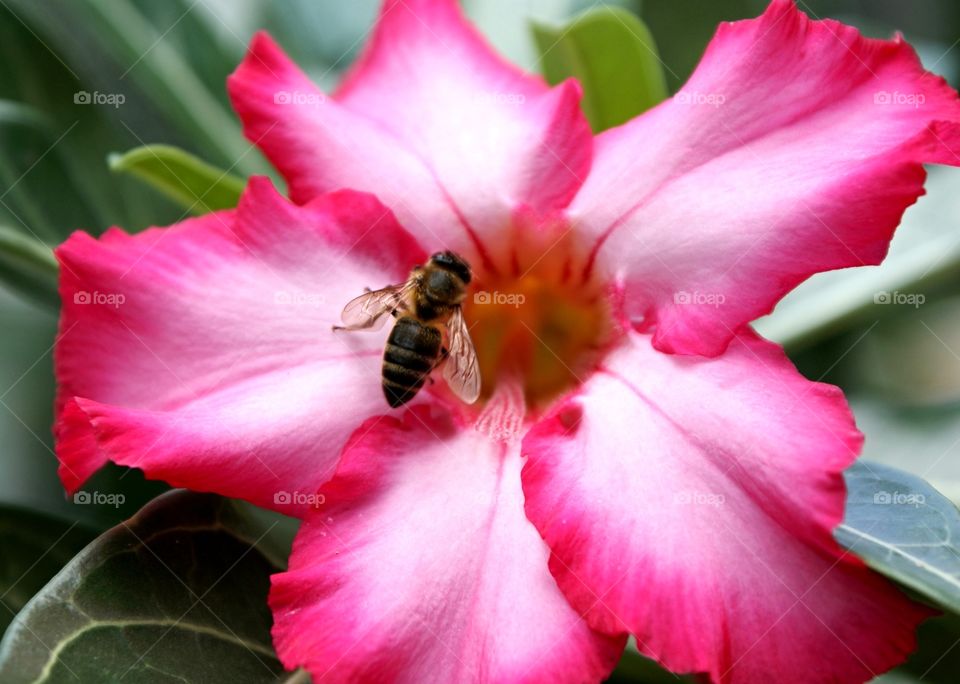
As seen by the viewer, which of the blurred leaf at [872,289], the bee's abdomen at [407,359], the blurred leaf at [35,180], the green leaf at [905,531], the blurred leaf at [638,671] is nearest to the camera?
the green leaf at [905,531]

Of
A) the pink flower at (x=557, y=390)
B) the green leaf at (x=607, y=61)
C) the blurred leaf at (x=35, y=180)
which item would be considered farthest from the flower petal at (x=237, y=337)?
the green leaf at (x=607, y=61)

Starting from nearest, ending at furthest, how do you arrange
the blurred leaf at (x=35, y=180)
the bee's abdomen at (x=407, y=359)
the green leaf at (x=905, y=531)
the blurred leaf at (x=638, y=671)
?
the green leaf at (x=905, y=531), the bee's abdomen at (x=407, y=359), the blurred leaf at (x=638, y=671), the blurred leaf at (x=35, y=180)

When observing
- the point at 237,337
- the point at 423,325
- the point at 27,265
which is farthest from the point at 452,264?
the point at 27,265

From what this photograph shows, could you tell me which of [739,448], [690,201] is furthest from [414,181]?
[739,448]

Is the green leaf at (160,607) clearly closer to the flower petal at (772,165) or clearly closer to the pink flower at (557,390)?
the pink flower at (557,390)

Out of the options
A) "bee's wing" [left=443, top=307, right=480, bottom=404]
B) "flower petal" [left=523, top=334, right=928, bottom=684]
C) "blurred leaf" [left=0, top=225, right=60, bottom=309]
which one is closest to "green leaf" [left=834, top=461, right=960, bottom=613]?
"flower petal" [left=523, top=334, right=928, bottom=684]

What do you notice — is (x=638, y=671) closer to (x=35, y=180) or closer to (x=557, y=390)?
(x=557, y=390)
